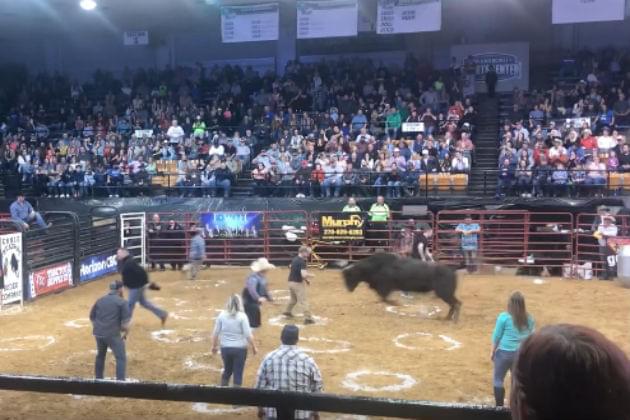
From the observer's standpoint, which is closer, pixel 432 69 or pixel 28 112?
pixel 432 69

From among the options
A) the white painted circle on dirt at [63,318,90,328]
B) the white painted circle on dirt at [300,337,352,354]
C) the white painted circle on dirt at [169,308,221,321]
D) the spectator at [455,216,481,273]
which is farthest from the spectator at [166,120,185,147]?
the white painted circle on dirt at [300,337,352,354]

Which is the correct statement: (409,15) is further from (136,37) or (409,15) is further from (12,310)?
(12,310)

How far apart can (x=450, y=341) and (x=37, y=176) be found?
740 inches

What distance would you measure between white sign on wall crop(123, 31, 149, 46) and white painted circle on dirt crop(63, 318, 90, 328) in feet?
64.9

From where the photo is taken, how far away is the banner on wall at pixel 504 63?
2789cm

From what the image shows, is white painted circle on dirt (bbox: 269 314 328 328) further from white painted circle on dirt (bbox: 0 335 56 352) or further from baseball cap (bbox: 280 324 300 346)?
baseball cap (bbox: 280 324 300 346)

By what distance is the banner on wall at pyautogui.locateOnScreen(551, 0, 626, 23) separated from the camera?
68.3 feet

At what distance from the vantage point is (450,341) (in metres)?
11.4

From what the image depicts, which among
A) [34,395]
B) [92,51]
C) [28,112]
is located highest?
[92,51]

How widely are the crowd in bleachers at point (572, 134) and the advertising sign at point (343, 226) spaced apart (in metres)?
4.42

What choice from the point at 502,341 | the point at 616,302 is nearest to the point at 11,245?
the point at 502,341

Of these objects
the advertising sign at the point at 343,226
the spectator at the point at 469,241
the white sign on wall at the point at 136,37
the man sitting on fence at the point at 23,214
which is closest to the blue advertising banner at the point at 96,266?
the man sitting on fence at the point at 23,214

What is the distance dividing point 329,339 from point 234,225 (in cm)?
918

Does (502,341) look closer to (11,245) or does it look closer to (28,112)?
(11,245)
